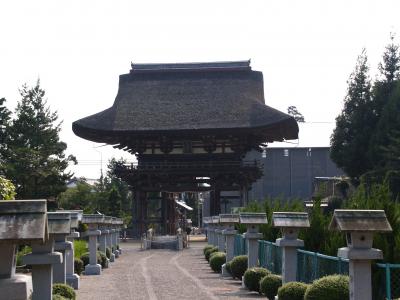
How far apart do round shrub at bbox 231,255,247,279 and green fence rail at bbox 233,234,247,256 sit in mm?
1318

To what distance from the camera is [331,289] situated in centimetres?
1121

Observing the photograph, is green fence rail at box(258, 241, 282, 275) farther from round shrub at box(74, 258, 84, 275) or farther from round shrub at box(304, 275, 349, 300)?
round shrub at box(74, 258, 84, 275)

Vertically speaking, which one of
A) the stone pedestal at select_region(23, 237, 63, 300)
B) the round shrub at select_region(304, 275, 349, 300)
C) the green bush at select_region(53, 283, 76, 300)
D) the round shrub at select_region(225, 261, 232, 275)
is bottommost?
the round shrub at select_region(225, 261, 232, 275)

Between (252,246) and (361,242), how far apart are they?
379 inches

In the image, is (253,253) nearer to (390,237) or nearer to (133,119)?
(390,237)

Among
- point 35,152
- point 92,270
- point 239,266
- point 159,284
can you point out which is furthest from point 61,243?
point 35,152

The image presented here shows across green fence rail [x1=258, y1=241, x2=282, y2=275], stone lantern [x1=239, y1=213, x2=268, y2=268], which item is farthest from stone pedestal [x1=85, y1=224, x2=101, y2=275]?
stone lantern [x1=239, y1=213, x2=268, y2=268]

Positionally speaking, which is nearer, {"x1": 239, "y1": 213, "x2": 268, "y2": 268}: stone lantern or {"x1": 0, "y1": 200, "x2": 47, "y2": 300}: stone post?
{"x1": 0, "y1": 200, "x2": 47, "y2": 300}: stone post

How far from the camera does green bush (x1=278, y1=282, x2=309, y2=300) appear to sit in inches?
520

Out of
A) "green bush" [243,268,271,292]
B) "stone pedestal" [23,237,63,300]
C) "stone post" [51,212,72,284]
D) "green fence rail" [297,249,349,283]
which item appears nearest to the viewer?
"stone pedestal" [23,237,63,300]

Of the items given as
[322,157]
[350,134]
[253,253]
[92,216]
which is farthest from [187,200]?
[253,253]

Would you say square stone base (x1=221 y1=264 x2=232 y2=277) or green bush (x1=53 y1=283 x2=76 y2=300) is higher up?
green bush (x1=53 y1=283 x2=76 y2=300)

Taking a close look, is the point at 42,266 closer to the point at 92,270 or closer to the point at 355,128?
the point at 92,270

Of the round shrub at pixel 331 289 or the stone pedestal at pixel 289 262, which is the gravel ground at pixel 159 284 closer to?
the stone pedestal at pixel 289 262
